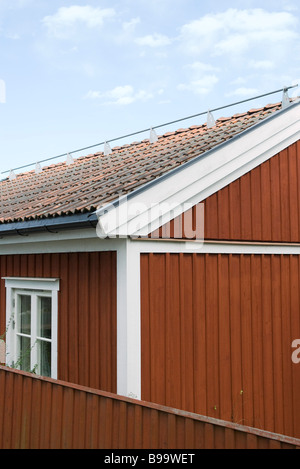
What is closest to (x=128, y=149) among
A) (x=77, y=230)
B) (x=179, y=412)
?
(x=77, y=230)

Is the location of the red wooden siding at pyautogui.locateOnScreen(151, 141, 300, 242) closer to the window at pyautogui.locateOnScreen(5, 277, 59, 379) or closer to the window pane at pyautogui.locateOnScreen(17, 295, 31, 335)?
the window at pyautogui.locateOnScreen(5, 277, 59, 379)

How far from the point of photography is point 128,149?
9555 millimetres

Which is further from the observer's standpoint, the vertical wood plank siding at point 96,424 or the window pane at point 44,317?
the window pane at point 44,317

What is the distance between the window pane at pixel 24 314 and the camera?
24.1 ft

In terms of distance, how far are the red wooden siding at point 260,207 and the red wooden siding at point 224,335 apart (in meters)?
0.30

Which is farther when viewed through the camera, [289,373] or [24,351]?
[24,351]

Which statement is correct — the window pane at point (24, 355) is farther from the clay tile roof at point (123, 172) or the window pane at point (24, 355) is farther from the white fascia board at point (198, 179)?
the white fascia board at point (198, 179)

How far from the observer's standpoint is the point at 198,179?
19.0ft

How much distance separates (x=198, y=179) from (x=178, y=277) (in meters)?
1.12

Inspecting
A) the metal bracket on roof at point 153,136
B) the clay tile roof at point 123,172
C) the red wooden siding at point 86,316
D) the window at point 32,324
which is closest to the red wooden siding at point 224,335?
the red wooden siding at point 86,316

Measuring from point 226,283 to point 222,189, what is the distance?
3.70 feet

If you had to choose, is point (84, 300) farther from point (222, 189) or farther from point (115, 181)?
point (222, 189)

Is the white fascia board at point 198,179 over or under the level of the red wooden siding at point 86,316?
over

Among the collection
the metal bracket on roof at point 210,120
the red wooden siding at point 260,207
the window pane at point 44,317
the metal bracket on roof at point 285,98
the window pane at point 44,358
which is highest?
the metal bracket on roof at point 210,120
